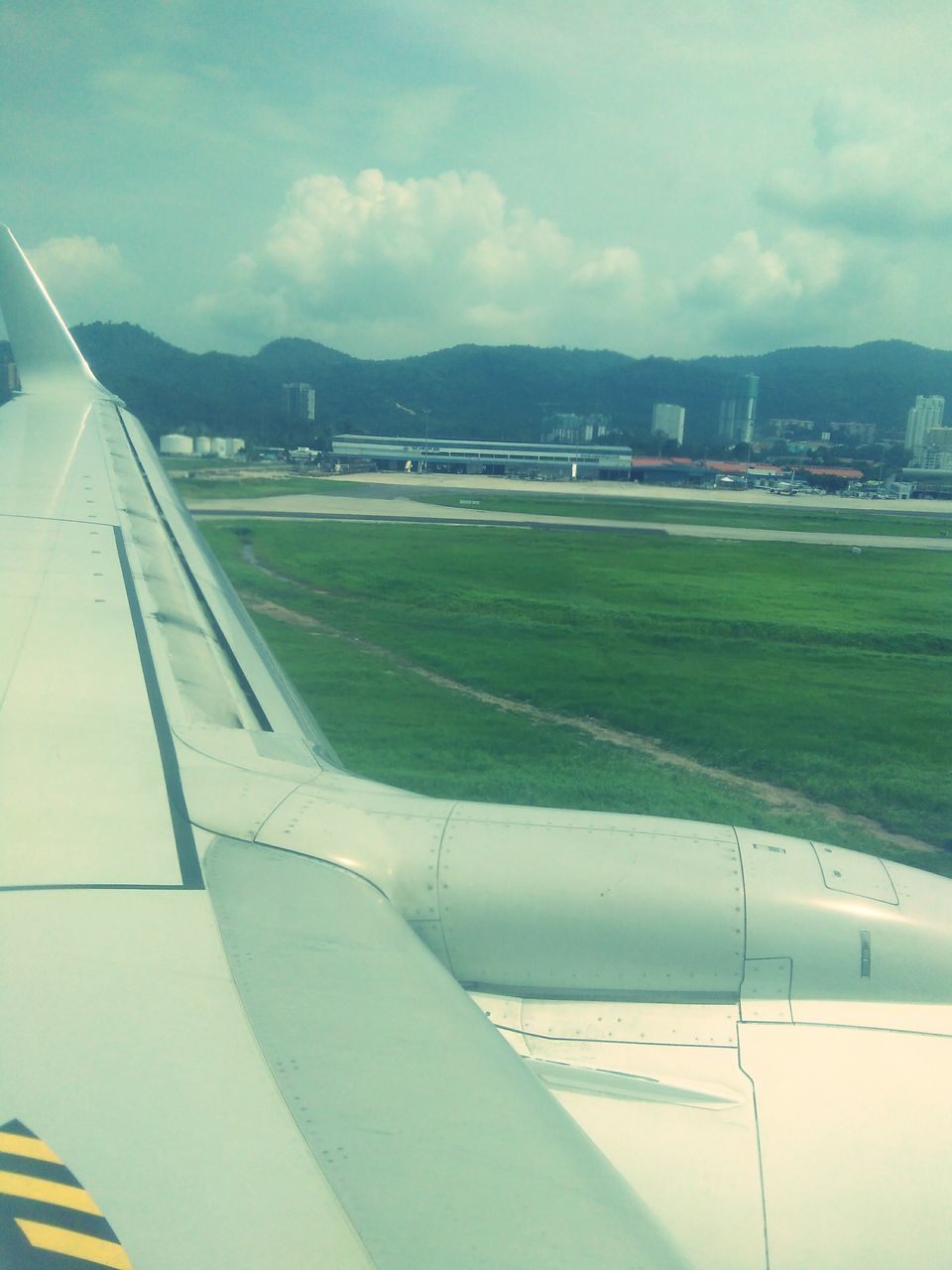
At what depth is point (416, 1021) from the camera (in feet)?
7.43

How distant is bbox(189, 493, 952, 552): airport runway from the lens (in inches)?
1284

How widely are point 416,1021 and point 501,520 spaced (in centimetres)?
3385

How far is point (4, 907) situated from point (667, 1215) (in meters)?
1.86

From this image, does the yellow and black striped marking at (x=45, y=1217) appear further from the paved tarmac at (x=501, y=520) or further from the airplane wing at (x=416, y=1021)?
the paved tarmac at (x=501, y=520)

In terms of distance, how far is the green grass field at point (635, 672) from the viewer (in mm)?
9086

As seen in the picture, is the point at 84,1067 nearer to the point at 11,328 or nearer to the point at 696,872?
the point at 696,872

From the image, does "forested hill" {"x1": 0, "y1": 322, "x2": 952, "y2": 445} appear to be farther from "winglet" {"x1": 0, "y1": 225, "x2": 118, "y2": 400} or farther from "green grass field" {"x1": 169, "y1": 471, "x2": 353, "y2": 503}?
"winglet" {"x1": 0, "y1": 225, "x2": 118, "y2": 400}

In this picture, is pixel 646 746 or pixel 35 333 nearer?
pixel 646 746

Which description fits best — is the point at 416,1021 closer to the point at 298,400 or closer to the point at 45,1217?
the point at 45,1217

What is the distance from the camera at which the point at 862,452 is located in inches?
4151

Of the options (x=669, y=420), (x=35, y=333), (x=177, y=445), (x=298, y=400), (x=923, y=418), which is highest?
(x=923, y=418)

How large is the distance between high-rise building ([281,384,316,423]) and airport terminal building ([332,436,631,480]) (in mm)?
4891

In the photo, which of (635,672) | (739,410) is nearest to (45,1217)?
(635,672)

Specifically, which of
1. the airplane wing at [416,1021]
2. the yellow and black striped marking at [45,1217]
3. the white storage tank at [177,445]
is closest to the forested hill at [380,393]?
the white storage tank at [177,445]
